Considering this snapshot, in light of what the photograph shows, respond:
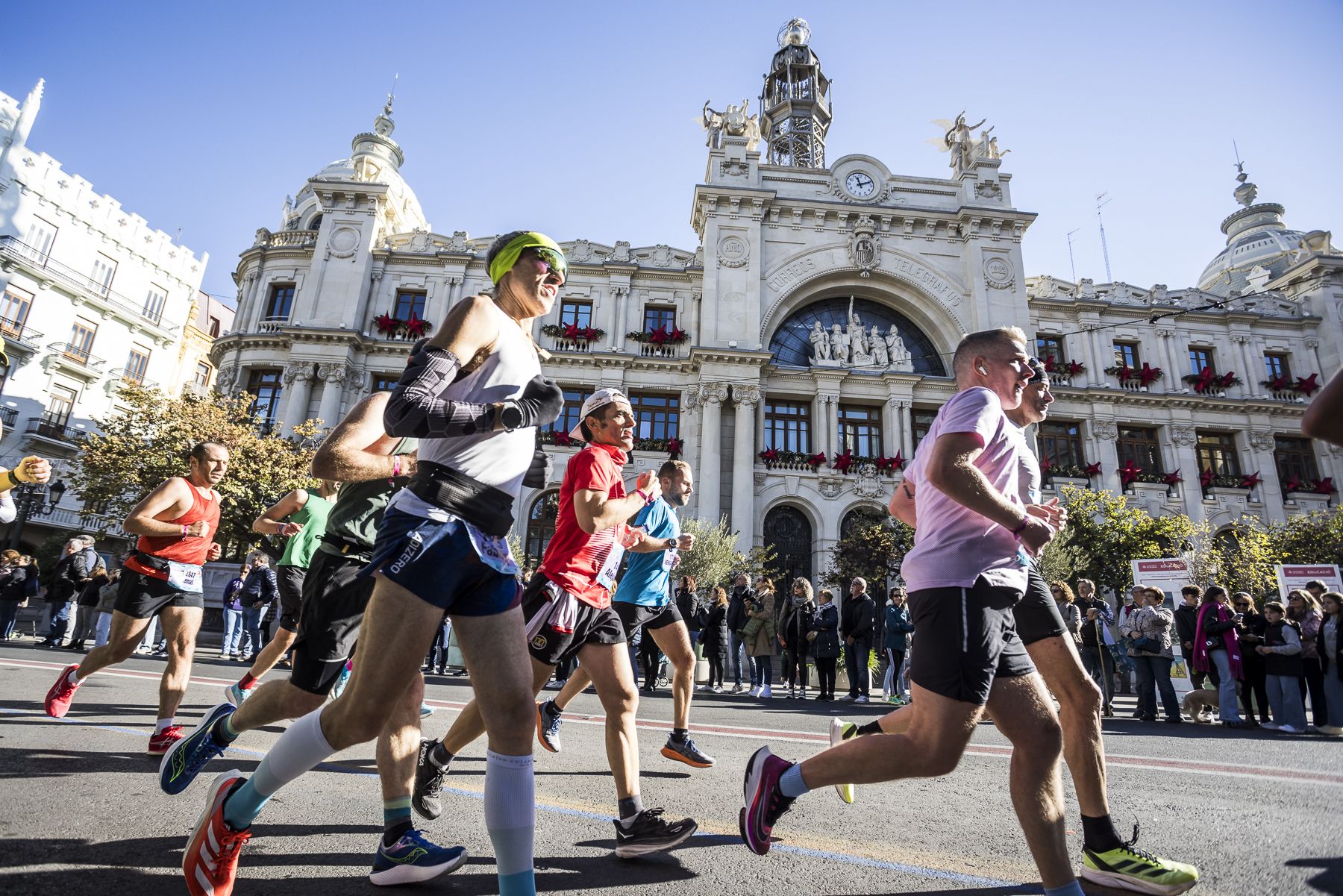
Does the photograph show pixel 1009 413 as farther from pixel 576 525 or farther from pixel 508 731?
pixel 508 731

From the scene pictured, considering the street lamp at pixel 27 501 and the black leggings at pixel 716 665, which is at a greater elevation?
the street lamp at pixel 27 501

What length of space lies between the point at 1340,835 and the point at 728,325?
79.7ft

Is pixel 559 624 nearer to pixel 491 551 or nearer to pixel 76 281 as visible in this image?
pixel 491 551

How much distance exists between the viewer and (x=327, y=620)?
10.1ft

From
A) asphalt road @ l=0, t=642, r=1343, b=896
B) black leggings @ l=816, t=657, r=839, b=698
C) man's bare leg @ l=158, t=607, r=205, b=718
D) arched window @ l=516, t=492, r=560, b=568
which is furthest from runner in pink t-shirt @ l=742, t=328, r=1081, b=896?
arched window @ l=516, t=492, r=560, b=568

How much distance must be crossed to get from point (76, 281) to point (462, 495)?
143 feet

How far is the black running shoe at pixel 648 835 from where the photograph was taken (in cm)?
274

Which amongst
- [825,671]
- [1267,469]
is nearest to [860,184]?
[1267,469]

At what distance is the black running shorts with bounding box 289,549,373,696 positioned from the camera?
2.91 meters

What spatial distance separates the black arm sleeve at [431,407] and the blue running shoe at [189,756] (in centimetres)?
167

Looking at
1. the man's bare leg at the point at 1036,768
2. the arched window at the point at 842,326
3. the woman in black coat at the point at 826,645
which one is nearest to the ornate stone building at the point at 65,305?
the arched window at the point at 842,326

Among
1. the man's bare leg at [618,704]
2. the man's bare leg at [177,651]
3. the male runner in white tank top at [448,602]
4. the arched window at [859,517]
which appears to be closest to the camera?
the male runner in white tank top at [448,602]

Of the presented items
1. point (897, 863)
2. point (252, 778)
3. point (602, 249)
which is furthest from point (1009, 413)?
point (602, 249)

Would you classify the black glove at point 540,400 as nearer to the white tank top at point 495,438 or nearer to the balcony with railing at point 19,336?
the white tank top at point 495,438
